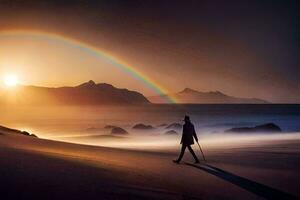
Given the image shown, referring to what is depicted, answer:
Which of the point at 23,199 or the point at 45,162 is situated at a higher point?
the point at 45,162

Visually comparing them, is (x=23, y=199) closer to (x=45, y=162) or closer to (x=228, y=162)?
(x=45, y=162)

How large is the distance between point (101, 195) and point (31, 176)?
2.16 meters

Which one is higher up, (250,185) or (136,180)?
(136,180)

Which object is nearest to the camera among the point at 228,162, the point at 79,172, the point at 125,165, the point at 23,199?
the point at 23,199

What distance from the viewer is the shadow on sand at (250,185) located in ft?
35.6

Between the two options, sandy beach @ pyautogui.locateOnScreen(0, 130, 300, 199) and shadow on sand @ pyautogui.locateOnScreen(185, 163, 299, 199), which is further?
shadow on sand @ pyautogui.locateOnScreen(185, 163, 299, 199)

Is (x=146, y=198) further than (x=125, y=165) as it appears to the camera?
No

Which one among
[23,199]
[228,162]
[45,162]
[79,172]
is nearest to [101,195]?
[23,199]

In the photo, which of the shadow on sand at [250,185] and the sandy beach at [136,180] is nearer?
the sandy beach at [136,180]

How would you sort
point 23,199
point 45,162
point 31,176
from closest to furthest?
point 23,199 < point 31,176 < point 45,162

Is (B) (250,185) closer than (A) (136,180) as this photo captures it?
No

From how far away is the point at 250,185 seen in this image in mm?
12258

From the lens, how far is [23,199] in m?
8.07

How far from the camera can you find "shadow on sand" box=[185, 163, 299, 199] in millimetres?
10859
